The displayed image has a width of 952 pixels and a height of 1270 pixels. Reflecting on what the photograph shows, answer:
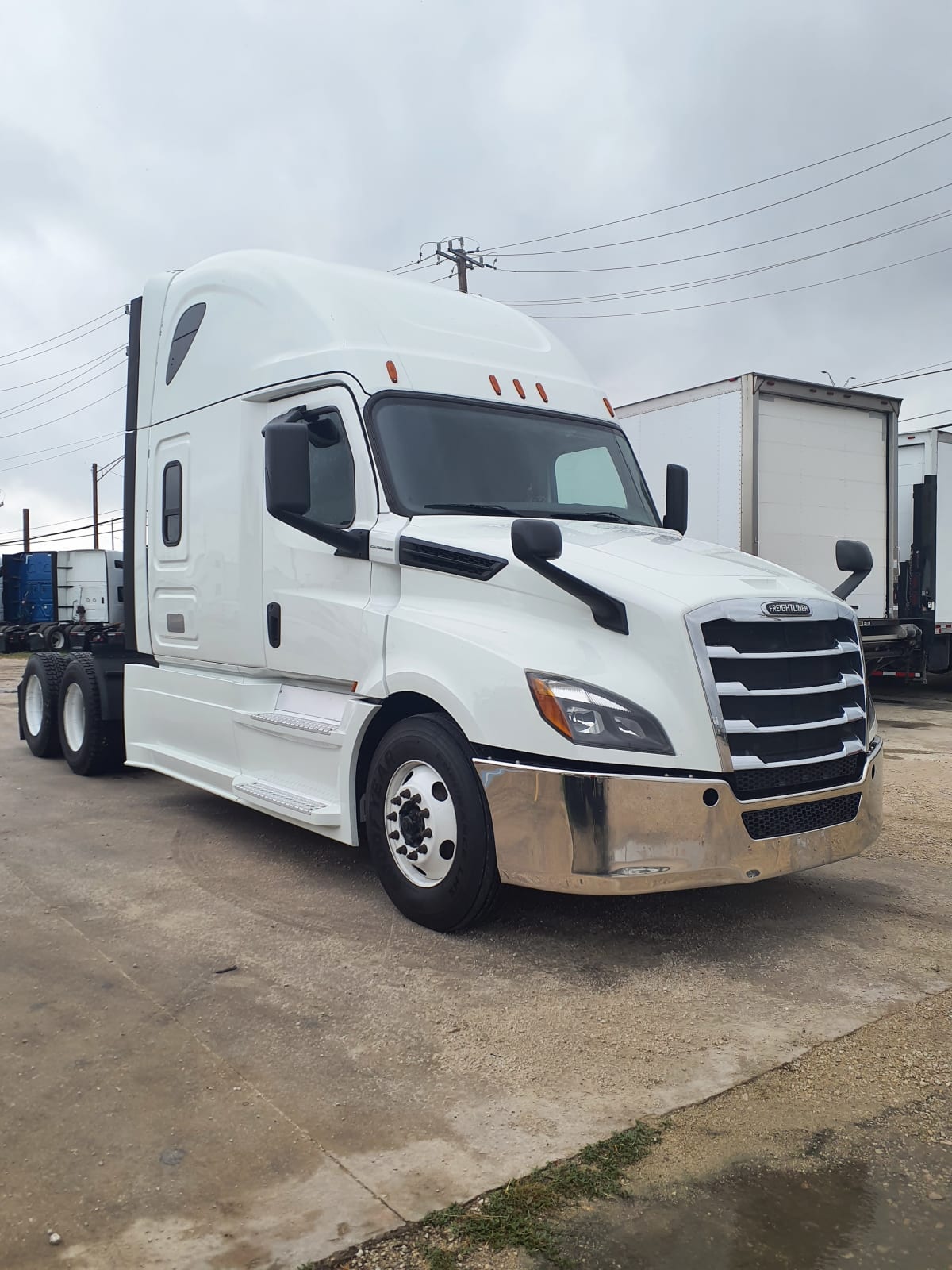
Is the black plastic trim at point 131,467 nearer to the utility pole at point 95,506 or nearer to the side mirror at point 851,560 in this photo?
the side mirror at point 851,560

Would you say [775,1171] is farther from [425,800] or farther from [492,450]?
[492,450]

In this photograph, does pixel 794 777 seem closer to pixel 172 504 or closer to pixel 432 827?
pixel 432 827

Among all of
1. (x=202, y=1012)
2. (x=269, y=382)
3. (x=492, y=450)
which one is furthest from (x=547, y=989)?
(x=269, y=382)

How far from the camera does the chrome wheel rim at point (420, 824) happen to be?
473cm

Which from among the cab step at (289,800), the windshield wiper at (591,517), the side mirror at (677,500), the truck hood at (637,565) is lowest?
the cab step at (289,800)

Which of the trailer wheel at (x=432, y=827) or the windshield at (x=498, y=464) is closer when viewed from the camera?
the trailer wheel at (x=432, y=827)

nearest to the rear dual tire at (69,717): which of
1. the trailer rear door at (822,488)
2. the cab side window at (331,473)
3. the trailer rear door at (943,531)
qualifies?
the cab side window at (331,473)

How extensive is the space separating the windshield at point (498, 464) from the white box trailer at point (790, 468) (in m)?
5.92

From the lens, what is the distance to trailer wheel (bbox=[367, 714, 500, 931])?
15.0 ft

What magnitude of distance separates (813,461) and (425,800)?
9.17m

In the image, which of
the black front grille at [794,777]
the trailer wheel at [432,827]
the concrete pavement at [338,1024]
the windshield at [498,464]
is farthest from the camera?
the windshield at [498,464]

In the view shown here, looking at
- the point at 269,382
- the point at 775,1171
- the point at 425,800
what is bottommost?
the point at 775,1171

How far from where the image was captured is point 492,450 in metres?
5.68

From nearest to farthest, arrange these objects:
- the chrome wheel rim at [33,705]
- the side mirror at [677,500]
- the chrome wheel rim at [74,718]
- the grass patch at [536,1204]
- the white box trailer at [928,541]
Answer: the grass patch at [536,1204], the side mirror at [677,500], the chrome wheel rim at [74,718], the chrome wheel rim at [33,705], the white box trailer at [928,541]
